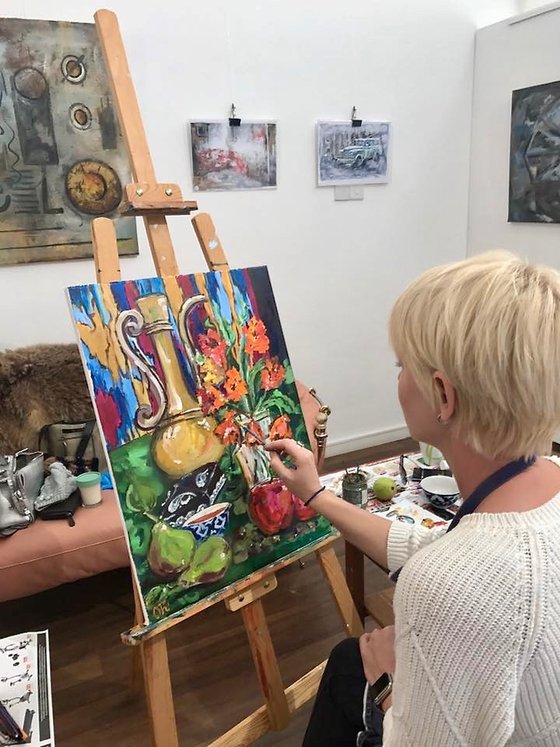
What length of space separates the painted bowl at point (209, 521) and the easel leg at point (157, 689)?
22cm

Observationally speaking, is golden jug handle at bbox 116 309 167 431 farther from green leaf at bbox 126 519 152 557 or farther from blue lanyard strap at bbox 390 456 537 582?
blue lanyard strap at bbox 390 456 537 582

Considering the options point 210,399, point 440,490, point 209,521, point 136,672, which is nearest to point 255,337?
point 210,399

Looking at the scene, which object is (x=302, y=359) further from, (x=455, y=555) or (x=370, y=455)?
(x=455, y=555)

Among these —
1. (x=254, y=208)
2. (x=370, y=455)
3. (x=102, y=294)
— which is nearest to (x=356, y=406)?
(x=370, y=455)

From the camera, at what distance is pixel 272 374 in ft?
5.00

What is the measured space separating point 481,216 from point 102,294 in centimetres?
265

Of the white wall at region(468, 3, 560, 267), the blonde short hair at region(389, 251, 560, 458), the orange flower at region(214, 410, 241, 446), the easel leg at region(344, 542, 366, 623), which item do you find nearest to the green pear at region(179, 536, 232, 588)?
the orange flower at region(214, 410, 241, 446)

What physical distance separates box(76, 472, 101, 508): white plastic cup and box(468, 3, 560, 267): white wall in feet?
7.68

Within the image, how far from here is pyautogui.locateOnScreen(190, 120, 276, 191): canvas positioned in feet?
8.72

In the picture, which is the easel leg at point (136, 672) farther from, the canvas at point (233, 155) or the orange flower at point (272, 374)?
the canvas at point (233, 155)

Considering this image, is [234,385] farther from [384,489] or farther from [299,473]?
[384,489]

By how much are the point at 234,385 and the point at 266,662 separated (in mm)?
650

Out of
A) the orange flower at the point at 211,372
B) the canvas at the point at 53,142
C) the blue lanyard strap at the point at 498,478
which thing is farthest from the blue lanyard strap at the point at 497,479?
the canvas at the point at 53,142

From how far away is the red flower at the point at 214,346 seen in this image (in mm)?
1413
